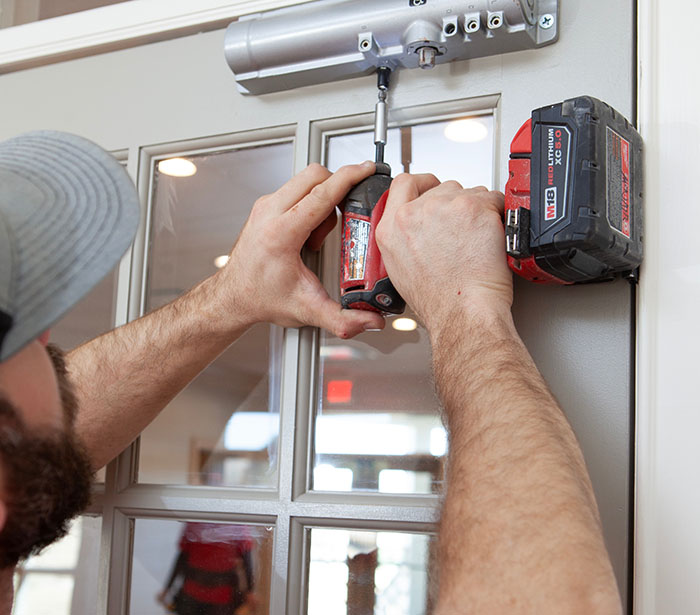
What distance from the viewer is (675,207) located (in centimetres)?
98

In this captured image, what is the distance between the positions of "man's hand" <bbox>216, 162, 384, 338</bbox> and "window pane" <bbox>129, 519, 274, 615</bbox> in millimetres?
318

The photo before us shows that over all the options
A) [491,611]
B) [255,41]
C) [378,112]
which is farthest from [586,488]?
[255,41]

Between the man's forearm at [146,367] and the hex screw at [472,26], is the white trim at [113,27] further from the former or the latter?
the man's forearm at [146,367]

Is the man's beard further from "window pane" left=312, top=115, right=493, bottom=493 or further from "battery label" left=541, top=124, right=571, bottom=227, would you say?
"battery label" left=541, top=124, right=571, bottom=227

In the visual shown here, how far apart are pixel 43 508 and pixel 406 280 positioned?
0.47 meters

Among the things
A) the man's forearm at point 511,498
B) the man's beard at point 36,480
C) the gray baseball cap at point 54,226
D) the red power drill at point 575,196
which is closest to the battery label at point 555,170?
the red power drill at point 575,196

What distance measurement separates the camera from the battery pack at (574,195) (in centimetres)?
88

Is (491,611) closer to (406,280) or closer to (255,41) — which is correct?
(406,280)

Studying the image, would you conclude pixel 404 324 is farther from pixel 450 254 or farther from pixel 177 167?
pixel 177 167

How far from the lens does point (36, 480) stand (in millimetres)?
763

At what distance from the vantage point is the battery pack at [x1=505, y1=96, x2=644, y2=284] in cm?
88

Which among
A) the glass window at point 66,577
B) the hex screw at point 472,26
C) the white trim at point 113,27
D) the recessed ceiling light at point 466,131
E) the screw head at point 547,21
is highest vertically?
the white trim at point 113,27

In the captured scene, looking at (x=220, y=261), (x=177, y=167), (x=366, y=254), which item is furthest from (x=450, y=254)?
(x=177, y=167)

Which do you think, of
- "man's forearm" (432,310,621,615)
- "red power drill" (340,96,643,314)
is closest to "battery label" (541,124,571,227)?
"red power drill" (340,96,643,314)
